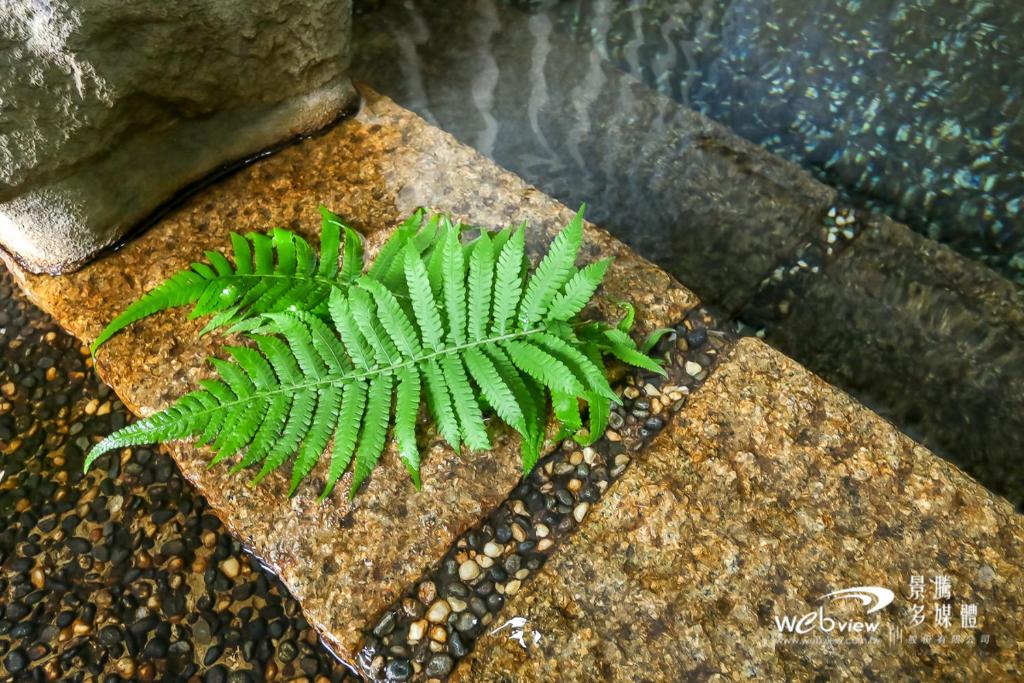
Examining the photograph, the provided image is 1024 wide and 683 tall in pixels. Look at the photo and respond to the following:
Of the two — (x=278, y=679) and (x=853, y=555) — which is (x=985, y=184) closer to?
(x=853, y=555)

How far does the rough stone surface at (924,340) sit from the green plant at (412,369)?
122 cm

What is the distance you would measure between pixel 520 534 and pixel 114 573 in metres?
1.28

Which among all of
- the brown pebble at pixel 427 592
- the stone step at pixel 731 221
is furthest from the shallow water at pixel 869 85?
the brown pebble at pixel 427 592

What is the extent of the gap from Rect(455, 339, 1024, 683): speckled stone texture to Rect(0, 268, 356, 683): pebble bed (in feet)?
2.36

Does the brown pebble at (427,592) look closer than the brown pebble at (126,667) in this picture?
Yes

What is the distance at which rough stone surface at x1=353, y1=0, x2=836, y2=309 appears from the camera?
328cm

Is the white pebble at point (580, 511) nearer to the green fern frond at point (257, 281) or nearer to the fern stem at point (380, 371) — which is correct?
the fern stem at point (380, 371)

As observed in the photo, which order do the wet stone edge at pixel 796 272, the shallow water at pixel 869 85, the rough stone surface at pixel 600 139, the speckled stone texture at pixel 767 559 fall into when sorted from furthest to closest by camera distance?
1. the shallow water at pixel 869 85
2. the rough stone surface at pixel 600 139
3. the wet stone edge at pixel 796 272
4. the speckled stone texture at pixel 767 559

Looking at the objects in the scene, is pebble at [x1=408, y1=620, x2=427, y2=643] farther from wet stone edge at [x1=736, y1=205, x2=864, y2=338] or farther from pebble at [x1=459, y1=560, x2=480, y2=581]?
wet stone edge at [x1=736, y1=205, x2=864, y2=338]

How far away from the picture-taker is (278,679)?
7.17 feet

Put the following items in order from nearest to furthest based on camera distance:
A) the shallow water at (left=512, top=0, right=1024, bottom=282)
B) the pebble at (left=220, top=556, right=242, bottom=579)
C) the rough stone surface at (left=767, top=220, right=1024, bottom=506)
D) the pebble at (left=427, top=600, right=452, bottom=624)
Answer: the pebble at (left=427, top=600, right=452, bottom=624) → the pebble at (left=220, top=556, right=242, bottom=579) → the rough stone surface at (left=767, top=220, right=1024, bottom=506) → the shallow water at (left=512, top=0, right=1024, bottom=282)

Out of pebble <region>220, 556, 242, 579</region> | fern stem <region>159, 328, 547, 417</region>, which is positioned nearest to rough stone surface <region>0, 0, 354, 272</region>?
fern stem <region>159, 328, 547, 417</region>

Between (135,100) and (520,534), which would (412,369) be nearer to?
(520,534)

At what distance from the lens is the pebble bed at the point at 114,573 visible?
2.21 meters
